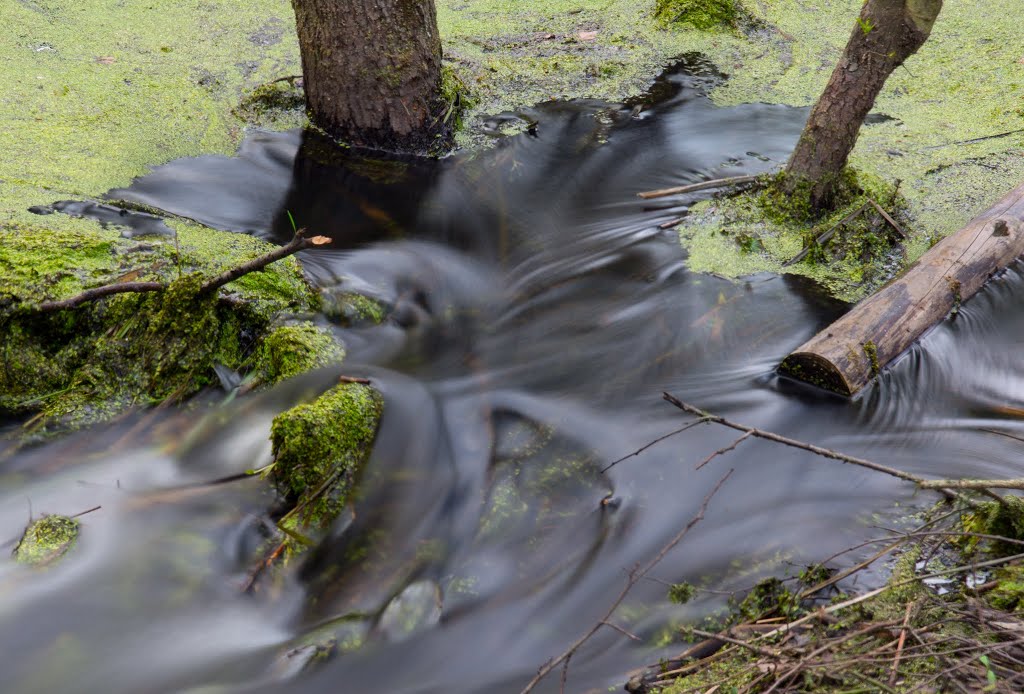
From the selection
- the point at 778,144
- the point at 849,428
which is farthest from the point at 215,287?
the point at 778,144

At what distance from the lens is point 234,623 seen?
208 centimetres

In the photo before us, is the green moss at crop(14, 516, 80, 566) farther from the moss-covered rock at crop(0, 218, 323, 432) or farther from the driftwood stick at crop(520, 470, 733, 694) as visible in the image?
the driftwood stick at crop(520, 470, 733, 694)

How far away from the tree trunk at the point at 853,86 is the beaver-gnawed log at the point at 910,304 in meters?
0.59

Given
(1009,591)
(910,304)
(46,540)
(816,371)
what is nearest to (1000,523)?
(1009,591)

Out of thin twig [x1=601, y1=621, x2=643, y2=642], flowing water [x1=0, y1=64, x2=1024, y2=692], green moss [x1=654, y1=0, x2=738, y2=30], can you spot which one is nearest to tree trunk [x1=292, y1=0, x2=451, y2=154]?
flowing water [x1=0, y1=64, x2=1024, y2=692]

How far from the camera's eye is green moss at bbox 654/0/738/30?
535cm

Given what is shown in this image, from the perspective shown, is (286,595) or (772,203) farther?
(772,203)

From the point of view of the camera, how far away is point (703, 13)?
17.6ft

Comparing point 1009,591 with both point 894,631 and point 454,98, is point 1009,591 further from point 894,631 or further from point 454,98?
point 454,98

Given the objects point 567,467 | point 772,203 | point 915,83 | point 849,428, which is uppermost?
point 915,83

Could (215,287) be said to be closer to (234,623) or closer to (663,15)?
(234,623)

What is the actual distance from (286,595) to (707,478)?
4.42 ft

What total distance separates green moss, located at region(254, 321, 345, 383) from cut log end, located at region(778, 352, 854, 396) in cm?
167

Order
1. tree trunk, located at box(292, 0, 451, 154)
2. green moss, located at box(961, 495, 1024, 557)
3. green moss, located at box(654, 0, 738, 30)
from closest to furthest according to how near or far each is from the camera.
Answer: green moss, located at box(961, 495, 1024, 557) → tree trunk, located at box(292, 0, 451, 154) → green moss, located at box(654, 0, 738, 30)
